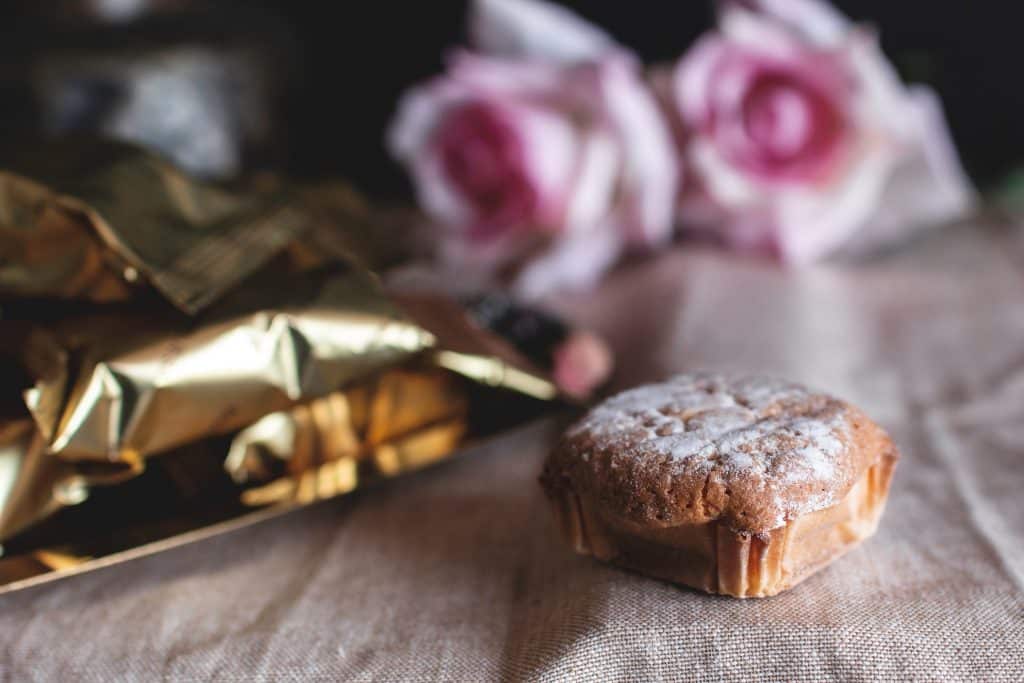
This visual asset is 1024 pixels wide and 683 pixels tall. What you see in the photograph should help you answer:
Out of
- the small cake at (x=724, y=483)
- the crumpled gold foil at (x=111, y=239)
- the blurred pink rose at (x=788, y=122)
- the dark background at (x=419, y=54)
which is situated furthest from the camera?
the dark background at (x=419, y=54)

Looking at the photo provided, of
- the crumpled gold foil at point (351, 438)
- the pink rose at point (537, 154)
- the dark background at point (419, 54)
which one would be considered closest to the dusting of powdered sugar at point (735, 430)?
the crumpled gold foil at point (351, 438)

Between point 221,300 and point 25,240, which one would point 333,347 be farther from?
point 25,240

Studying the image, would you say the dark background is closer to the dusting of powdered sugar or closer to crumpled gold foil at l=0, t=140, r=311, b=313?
crumpled gold foil at l=0, t=140, r=311, b=313

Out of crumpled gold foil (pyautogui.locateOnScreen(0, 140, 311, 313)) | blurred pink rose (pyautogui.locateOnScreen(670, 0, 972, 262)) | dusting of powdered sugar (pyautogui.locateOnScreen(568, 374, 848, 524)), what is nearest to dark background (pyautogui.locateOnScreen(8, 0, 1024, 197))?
blurred pink rose (pyautogui.locateOnScreen(670, 0, 972, 262))

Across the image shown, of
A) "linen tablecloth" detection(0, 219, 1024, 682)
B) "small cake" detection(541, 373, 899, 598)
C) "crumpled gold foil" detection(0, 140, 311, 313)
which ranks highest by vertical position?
"crumpled gold foil" detection(0, 140, 311, 313)

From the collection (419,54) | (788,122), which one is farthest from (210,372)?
(419,54)

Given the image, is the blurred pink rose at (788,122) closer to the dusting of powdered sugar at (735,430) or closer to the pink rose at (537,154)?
the pink rose at (537,154)
